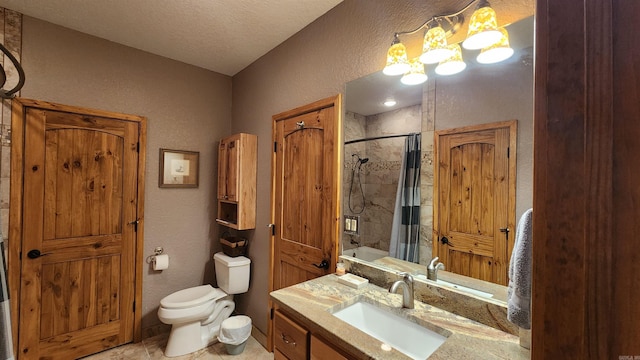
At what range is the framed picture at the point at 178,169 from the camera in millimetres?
2598

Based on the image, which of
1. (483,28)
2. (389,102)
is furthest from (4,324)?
(483,28)

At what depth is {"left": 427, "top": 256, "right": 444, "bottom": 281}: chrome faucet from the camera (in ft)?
4.23

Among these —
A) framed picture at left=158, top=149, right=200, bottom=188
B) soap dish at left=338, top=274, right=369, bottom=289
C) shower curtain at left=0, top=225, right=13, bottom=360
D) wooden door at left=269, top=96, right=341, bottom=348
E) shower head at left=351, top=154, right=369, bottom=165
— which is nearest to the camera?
shower curtain at left=0, top=225, right=13, bottom=360

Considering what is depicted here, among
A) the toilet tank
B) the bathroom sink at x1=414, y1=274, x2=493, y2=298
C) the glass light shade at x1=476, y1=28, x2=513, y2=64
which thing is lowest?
the toilet tank

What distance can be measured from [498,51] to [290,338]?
5.34 feet

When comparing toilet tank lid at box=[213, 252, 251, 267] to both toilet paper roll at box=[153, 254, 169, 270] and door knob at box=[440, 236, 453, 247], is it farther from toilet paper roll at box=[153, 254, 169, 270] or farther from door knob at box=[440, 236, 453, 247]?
door knob at box=[440, 236, 453, 247]

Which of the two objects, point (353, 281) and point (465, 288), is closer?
point (465, 288)

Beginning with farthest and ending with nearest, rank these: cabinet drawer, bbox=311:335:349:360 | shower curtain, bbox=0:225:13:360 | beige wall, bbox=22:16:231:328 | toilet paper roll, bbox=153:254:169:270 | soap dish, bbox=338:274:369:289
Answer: toilet paper roll, bbox=153:254:169:270 → beige wall, bbox=22:16:231:328 → soap dish, bbox=338:274:369:289 → cabinet drawer, bbox=311:335:349:360 → shower curtain, bbox=0:225:13:360

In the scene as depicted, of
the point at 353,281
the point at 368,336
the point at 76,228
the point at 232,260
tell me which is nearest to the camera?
the point at 368,336

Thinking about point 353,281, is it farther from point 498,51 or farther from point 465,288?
point 498,51

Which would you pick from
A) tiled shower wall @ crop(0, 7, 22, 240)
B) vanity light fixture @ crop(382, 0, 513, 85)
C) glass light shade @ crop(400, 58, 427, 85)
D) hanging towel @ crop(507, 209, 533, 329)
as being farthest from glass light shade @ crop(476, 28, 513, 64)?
tiled shower wall @ crop(0, 7, 22, 240)

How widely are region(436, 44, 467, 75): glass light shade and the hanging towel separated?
0.73 m

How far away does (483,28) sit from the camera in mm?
1095

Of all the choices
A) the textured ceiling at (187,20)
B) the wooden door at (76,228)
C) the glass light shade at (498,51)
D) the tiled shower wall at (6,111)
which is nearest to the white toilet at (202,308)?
the wooden door at (76,228)
